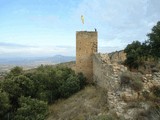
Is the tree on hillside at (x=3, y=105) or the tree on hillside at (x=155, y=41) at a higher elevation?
the tree on hillside at (x=155, y=41)

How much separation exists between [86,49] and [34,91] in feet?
18.3

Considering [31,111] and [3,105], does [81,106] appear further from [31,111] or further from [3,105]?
[3,105]

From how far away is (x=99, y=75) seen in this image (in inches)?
811

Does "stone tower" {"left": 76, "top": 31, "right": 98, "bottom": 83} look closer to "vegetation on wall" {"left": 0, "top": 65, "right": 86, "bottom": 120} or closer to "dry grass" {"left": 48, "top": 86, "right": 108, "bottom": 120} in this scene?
"vegetation on wall" {"left": 0, "top": 65, "right": 86, "bottom": 120}

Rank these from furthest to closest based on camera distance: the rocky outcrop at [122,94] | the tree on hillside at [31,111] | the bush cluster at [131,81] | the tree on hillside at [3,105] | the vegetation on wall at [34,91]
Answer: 1. the tree on hillside at [3,105]
2. the vegetation on wall at [34,91]
3. the tree on hillside at [31,111]
4. the bush cluster at [131,81]
5. the rocky outcrop at [122,94]

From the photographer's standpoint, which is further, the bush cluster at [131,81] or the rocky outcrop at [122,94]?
the bush cluster at [131,81]

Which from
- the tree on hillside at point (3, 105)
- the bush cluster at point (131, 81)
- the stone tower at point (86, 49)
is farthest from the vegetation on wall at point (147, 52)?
the tree on hillside at point (3, 105)

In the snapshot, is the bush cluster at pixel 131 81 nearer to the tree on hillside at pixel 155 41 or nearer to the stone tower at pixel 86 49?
the tree on hillside at pixel 155 41

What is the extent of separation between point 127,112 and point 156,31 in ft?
37.0

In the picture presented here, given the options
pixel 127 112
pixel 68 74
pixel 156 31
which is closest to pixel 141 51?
pixel 156 31

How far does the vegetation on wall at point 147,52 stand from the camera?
72.6 ft

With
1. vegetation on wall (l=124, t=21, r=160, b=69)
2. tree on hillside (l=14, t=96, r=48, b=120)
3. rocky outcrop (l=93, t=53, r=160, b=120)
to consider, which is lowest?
tree on hillside (l=14, t=96, r=48, b=120)

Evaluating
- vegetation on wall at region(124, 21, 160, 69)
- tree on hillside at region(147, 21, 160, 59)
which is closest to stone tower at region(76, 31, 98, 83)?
vegetation on wall at region(124, 21, 160, 69)

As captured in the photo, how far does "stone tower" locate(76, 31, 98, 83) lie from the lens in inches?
938
